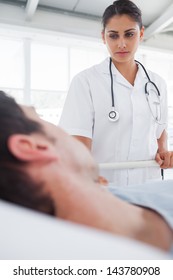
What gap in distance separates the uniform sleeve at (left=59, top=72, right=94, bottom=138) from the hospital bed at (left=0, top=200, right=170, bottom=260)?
0.87m

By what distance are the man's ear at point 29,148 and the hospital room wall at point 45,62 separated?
2.51 meters

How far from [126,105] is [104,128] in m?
0.15

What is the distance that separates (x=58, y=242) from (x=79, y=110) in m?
0.95

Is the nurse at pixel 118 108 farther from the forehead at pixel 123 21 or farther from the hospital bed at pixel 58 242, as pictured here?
the hospital bed at pixel 58 242

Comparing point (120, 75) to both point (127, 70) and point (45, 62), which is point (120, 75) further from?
point (45, 62)

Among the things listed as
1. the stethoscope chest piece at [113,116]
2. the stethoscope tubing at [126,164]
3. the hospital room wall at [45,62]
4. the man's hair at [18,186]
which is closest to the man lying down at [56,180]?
the man's hair at [18,186]

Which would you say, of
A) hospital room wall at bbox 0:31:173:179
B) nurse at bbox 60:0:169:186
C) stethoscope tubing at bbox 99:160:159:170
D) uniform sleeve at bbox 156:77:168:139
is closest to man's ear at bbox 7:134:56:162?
stethoscope tubing at bbox 99:160:159:170

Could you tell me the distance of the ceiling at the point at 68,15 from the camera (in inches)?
107

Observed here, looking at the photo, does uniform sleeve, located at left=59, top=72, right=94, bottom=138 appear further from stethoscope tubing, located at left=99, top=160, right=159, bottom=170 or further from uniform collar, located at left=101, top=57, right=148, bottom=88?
stethoscope tubing, located at left=99, top=160, right=159, bottom=170

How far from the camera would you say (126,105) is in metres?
1.21

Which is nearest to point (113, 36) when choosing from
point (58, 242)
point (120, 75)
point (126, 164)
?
point (120, 75)
